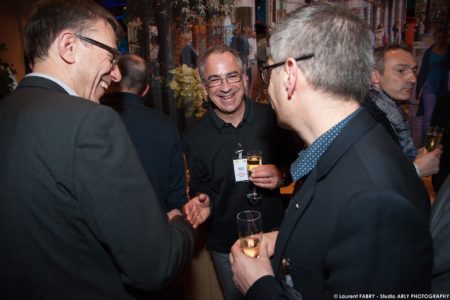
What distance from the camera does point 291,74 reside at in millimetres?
1128

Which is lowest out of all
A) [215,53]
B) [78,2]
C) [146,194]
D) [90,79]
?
[146,194]

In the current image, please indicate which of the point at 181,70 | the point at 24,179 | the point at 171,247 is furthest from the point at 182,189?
the point at 181,70

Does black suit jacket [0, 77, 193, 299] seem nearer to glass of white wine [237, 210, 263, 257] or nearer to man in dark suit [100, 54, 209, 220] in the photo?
glass of white wine [237, 210, 263, 257]

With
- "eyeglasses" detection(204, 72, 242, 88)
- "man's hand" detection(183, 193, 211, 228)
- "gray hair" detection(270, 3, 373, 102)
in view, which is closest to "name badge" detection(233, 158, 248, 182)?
"man's hand" detection(183, 193, 211, 228)

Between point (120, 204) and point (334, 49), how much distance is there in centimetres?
85

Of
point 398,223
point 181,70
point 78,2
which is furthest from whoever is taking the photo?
point 181,70

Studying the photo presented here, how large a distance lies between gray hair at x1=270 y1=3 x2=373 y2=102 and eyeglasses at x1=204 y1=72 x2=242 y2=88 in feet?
4.15

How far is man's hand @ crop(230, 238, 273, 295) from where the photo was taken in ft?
4.00

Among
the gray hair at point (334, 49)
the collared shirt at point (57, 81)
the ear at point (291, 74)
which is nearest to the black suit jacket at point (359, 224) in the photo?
the gray hair at point (334, 49)

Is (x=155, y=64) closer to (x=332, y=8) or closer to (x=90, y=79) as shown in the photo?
(x=90, y=79)

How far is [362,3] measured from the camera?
13.0 ft

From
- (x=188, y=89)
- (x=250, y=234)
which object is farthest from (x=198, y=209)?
(x=188, y=89)

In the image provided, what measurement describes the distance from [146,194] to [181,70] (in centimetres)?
355

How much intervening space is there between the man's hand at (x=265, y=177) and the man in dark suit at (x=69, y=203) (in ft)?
3.13
